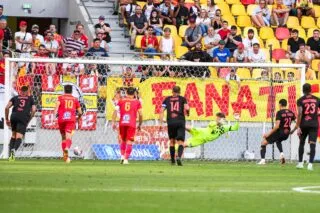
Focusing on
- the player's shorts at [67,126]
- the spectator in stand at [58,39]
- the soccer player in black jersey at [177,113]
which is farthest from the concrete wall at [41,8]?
the soccer player in black jersey at [177,113]

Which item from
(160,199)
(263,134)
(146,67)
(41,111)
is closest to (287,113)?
(263,134)

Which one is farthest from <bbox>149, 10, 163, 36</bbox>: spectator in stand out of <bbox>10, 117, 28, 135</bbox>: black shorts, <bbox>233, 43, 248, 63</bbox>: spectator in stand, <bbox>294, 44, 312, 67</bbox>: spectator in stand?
<bbox>10, 117, 28, 135</bbox>: black shorts

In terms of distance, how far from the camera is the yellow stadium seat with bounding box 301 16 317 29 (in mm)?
38844

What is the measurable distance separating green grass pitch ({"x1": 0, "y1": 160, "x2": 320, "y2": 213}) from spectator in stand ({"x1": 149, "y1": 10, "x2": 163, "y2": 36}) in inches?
463

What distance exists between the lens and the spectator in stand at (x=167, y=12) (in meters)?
36.1

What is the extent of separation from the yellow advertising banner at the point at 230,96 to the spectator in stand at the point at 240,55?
172cm

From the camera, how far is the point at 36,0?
3750cm

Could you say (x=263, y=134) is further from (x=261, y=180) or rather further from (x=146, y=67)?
(x=261, y=180)

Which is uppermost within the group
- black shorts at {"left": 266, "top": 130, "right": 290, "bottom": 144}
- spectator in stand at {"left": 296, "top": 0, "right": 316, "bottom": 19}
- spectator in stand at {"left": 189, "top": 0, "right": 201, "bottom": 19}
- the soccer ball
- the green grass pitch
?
spectator in stand at {"left": 296, "top": 0, "right": 316, "bottom": 19}

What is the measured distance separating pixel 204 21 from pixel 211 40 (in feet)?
2.64

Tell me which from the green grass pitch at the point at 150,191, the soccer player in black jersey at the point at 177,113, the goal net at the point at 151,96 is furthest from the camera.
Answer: the goal net at the point at 151,96

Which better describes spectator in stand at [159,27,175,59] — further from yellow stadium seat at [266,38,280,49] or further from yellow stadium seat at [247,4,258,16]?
yellow stadium seat at [247,4,258,16]

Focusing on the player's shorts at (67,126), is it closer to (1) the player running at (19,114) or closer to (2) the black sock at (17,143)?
(1) the player running at (19,114)

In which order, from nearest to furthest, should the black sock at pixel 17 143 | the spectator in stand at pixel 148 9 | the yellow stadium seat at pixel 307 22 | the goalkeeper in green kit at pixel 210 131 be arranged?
the black sock at pixel 17 143
the goalkeeper in green kit at pixel 210 131
the spectator in stand at pixel 148 9
the yellow stadium seat at pixel 307 22
